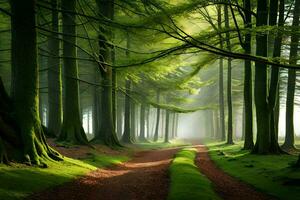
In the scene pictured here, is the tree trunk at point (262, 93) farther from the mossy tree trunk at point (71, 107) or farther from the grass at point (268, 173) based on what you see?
the mossy tree trunk at point (71, 107)

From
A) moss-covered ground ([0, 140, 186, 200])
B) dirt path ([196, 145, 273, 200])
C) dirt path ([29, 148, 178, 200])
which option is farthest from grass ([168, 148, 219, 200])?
moss-covered ground ([0, 140, 186, 200])

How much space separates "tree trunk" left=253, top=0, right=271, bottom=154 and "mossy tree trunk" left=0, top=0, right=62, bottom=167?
12096 mm

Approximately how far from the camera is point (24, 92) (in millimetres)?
13672

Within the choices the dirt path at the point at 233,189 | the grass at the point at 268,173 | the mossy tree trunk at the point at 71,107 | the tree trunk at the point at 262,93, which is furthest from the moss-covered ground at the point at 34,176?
the tree trunk at the point at 262,93

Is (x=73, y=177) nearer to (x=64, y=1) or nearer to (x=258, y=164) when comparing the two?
(x=258, y=164)

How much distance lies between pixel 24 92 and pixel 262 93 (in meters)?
13.4

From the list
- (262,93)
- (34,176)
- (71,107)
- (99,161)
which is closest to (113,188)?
(34,176)

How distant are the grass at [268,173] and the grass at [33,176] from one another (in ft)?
20.3

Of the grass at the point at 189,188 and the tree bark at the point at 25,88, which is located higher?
the tree bark at the point at 25,88

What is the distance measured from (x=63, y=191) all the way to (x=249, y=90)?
731 inches

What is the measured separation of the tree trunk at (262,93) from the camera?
70.5ft

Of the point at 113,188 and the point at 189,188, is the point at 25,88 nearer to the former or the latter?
the point at 113,188

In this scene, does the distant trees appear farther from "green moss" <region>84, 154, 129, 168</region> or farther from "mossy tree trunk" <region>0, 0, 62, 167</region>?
"green moss" <region>84, 154, 129, 168</region>

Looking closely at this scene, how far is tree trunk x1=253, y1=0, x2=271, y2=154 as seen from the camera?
2150cm
